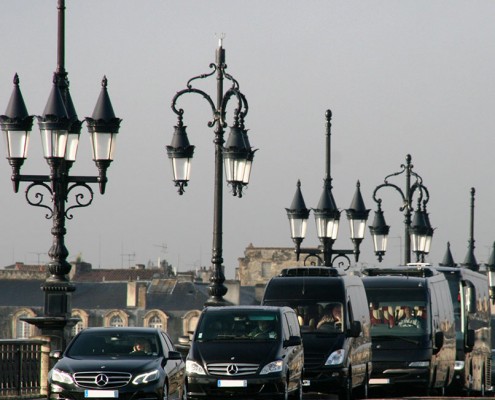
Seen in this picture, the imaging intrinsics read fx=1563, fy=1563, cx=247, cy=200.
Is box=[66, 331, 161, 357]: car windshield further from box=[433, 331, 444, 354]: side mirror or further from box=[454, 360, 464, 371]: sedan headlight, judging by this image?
box=[454, 360, 464, 371]: sedan headlight

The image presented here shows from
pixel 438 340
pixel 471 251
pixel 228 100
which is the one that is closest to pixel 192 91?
pixel 228 100

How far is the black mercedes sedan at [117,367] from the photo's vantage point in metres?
21.2

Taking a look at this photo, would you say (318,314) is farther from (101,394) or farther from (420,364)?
(101,394)

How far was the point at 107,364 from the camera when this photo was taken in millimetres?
21516

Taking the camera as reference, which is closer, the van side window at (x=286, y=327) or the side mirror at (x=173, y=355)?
the side mirror at (x=173, y=355)

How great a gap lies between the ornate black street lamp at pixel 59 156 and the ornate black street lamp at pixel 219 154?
12.1ft

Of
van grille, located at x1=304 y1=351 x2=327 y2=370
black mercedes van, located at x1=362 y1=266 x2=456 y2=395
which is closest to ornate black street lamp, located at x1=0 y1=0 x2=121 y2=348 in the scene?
van grille, located at x1=304 y1=351 x2=327 y2=370

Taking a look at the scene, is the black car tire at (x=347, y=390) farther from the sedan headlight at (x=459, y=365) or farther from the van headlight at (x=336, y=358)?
the sedan headlight at (x=459, y=365)

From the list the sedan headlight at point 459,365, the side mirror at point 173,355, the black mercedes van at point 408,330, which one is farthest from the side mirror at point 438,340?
the side mirror at point 173,355

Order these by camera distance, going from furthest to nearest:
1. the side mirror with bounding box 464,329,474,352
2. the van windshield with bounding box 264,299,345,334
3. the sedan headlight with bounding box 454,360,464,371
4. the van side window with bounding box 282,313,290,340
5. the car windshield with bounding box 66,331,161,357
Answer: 1. the sedan headlight with bounding box 454,360,464,371
2. the side mirror with bounding box 464,329,474,352
3. the van windshield with bounding box 264,299,345,334
4. the van side window with bounding box 282,313,290,340
5. the car windshield with bounding box 66,331,161,357

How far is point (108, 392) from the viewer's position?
2117 cm

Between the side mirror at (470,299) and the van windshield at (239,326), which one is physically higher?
the van windshield at (239,326)

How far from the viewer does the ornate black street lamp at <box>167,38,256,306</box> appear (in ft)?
89.9

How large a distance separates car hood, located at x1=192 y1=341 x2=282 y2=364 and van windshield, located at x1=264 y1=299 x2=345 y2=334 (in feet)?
12.8
